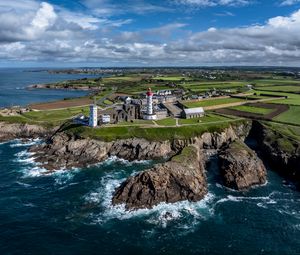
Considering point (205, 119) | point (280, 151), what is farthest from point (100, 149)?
point (280, 151)

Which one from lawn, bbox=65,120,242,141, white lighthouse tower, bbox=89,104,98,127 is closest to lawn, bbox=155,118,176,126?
lawn, bbox=65,120,242,141

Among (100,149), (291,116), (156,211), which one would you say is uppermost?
(291,116)

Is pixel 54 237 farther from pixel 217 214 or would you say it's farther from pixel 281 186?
pixel 281 186

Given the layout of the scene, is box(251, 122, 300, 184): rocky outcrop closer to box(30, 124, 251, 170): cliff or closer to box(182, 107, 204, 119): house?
box(30, 124, 251, 170): cliff

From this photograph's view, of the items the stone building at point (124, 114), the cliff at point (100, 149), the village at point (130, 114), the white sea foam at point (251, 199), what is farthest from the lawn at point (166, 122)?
the white sea foam at point (251, 199)

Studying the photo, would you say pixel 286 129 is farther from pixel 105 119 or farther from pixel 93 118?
pixel 93 118

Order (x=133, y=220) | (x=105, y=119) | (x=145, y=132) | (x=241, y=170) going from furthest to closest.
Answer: (x=105, y=119) → (x=145, y=132) → (x=241, y=170) → (x=133, y=220)
